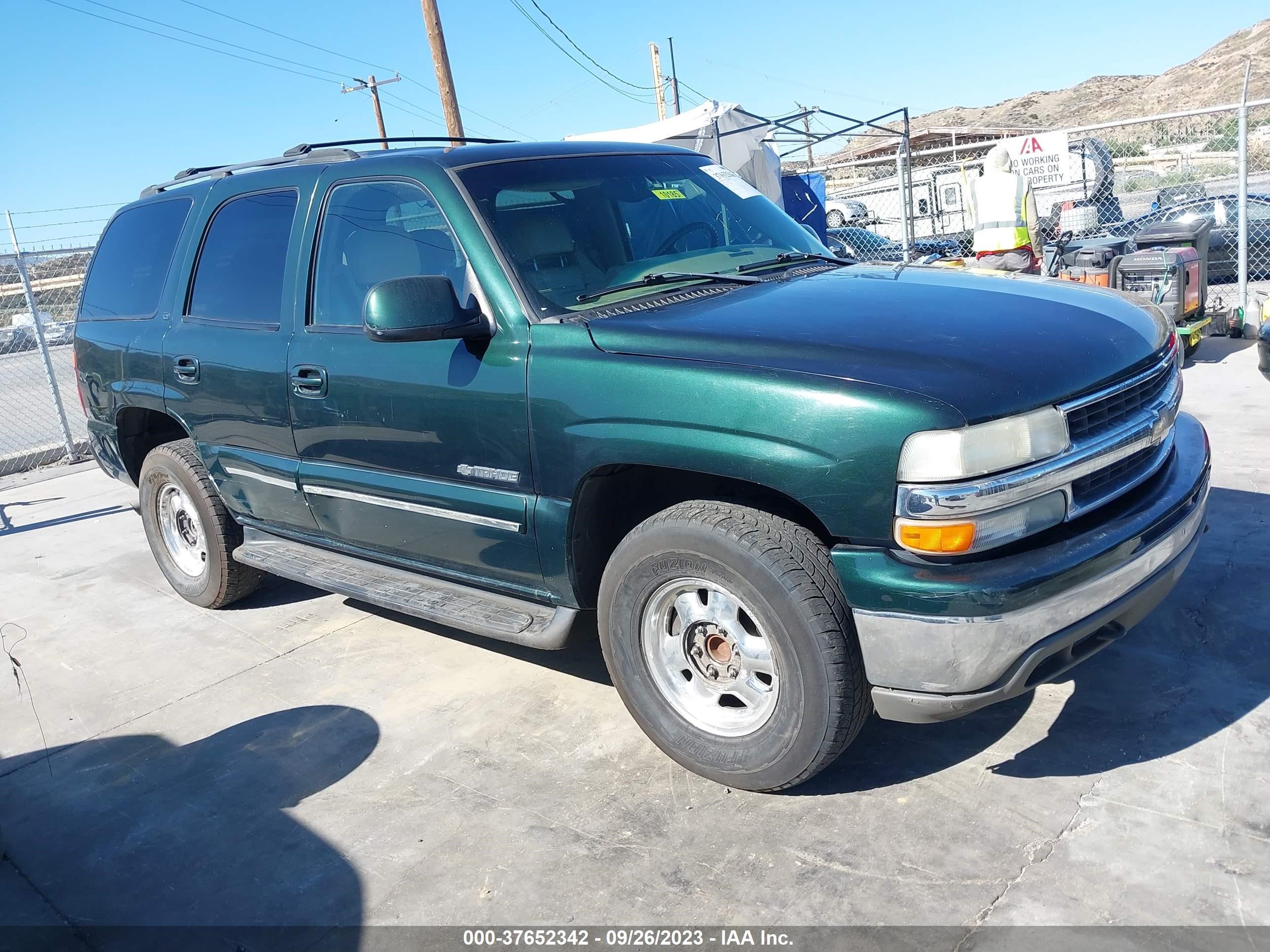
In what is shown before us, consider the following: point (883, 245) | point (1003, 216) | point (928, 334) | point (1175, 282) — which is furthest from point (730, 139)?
point (928, 334)

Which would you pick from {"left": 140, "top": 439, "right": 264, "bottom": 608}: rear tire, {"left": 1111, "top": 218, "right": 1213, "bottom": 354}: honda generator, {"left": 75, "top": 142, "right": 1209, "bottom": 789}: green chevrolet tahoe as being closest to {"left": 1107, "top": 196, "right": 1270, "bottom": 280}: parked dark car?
{"left": 1111, "top": 218, "right": 1213, "bottom": 354}: honda generator

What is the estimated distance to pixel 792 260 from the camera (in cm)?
390

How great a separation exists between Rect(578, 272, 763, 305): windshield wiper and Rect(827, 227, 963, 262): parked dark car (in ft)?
23.8

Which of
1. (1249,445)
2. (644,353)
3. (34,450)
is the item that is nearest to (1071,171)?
(1249,445)

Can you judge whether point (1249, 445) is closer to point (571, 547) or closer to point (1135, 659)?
point (1135, 659)

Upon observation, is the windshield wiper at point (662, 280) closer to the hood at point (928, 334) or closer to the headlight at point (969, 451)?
the hood at point (928, 334)

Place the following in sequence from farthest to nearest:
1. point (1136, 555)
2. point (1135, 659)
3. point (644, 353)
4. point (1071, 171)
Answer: point (1071, 171) → point (1135, 659) → point (644, 353) → point (1136, 555)

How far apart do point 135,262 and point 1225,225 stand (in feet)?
43.1

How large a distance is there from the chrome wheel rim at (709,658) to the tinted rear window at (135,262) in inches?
132

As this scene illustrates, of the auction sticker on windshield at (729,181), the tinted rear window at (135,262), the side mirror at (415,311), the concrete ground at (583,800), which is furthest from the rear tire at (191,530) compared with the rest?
the auction sticker on windshield at (729,181)

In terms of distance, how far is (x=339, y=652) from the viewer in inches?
179

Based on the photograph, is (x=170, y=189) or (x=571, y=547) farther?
(x=170, y=189)

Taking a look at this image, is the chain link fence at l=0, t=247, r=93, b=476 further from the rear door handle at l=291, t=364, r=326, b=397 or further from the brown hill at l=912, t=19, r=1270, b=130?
the brown hill at l=912, t=19, r=1270, b=130

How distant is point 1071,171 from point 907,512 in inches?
770
